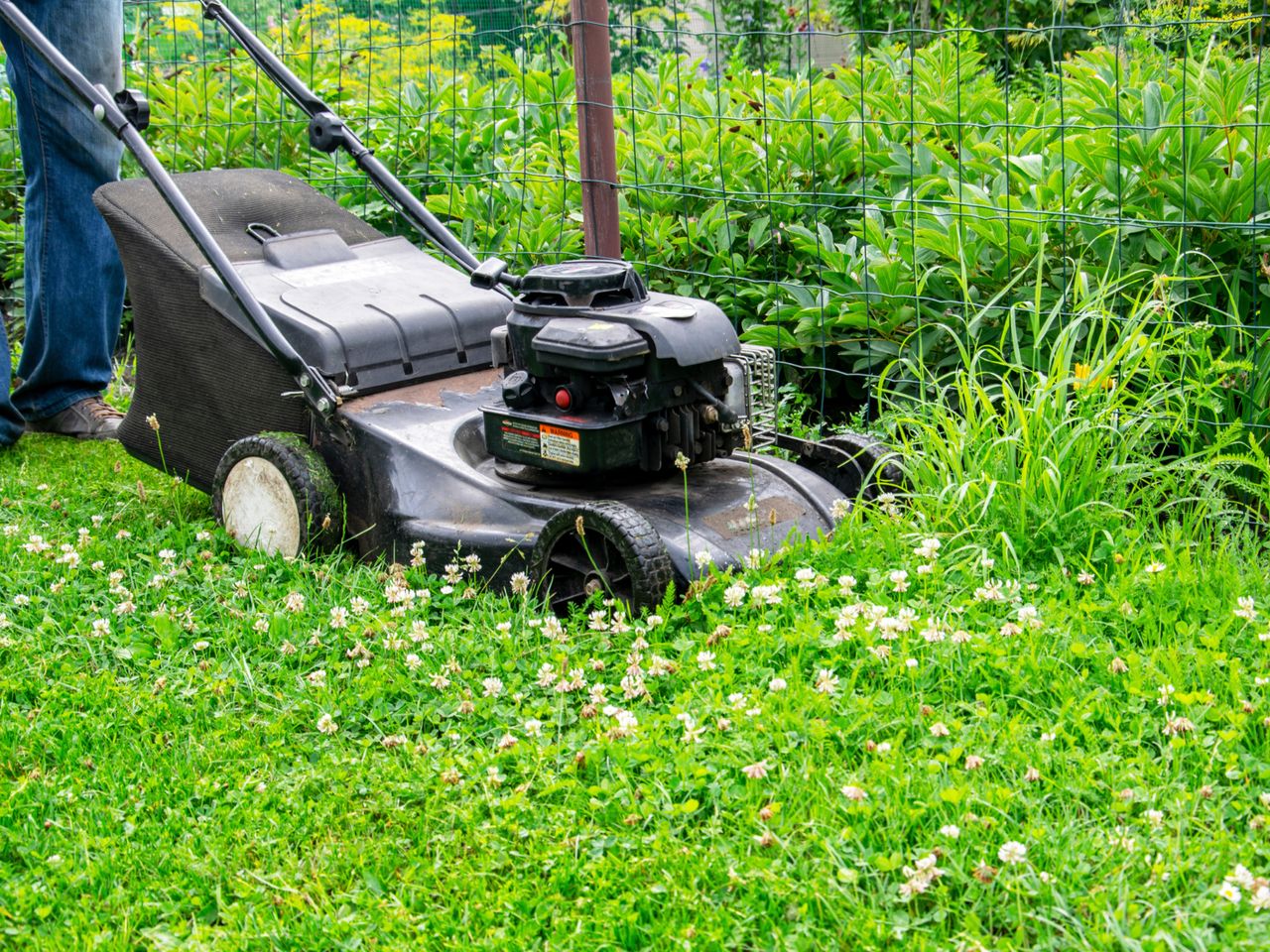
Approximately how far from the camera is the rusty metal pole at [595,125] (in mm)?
3783

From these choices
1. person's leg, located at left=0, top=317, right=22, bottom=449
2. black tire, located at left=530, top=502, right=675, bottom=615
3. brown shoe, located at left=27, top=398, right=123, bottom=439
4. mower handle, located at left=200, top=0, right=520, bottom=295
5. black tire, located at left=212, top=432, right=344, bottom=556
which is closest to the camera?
black tire, located at left=530, top=502, right=675, bottom=615

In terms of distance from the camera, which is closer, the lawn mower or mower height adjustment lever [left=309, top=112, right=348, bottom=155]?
the lawn mower

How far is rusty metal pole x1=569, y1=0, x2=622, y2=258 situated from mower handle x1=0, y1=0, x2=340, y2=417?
3.34ft

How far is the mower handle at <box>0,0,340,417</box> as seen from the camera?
3.08 meters

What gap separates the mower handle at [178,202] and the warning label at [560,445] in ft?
1.72

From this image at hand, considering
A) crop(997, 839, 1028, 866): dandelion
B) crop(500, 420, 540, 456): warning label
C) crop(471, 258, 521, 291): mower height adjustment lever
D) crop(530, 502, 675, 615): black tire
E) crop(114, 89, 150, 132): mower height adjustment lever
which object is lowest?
crop(997, 839, 1028, 866): dandelion

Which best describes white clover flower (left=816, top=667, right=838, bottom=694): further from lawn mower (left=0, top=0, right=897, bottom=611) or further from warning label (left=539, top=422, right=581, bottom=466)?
warning label (left=539, top=422, right=581, bottom=466)

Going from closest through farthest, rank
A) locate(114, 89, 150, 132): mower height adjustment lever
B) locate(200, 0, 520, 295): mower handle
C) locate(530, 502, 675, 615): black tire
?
locate(530, 502, 675, 615): black tire, locate(114, 89, 150, 132): mower height adjustment lever, locate(200, 0, 520, 295): mower handle

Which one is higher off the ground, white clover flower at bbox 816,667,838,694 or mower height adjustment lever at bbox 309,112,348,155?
mower height adjustment lever at bbox 309,112,348,155

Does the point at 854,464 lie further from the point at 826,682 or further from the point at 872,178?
the point at 872,178

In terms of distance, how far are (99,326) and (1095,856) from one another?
3.37 m

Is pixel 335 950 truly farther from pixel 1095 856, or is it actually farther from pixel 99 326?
pixel 99 326

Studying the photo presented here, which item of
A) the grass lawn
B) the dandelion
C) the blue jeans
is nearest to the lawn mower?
the grass lawn

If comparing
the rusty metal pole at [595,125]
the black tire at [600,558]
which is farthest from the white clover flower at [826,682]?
the rusty metal pole at [595,125]
